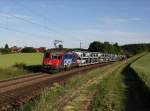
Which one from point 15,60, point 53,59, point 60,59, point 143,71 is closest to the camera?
point 143,71

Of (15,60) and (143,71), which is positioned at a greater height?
(15,60)

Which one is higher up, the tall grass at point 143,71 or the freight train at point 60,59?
the freight train at point 60,59

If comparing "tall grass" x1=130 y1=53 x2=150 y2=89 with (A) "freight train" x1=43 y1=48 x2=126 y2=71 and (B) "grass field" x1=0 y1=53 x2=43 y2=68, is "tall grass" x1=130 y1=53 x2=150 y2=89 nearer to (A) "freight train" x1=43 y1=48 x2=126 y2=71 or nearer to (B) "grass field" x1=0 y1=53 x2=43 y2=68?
(A) "freight train" x1=43 y1=48 x2=126 y2=71

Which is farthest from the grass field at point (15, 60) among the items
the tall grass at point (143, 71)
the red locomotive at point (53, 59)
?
the tall grass at point (143, 71)

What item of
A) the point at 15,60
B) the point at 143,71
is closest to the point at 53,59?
the point at 143,71

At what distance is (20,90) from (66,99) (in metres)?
6.98

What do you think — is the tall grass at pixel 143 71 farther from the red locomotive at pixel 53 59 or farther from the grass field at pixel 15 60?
the grass field at pixel 15 60

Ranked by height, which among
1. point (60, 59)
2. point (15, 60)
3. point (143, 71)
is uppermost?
point (60, 59)

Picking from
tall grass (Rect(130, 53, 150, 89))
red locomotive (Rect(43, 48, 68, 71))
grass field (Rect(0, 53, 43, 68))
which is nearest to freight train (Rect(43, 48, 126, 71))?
red locomotive (Rect(43, 48, 68, 71))

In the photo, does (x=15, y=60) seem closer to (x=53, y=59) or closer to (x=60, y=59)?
(x=60, y=59)

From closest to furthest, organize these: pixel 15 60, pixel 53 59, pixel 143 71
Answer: pixel 143 71, pixel 53 59, pixel 15 60

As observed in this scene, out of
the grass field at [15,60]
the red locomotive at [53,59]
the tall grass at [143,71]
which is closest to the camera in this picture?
the tall grass at [143,71]

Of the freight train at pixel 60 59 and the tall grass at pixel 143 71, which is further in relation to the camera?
the freight train at pixel 60 59

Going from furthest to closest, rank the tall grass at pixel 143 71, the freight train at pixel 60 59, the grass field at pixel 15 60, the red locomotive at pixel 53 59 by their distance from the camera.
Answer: the grass field at pixel 15 60, the freight train at pixel 60 59, the red locomotive at pixel 53 59, the tall grass at pixel 143 71
